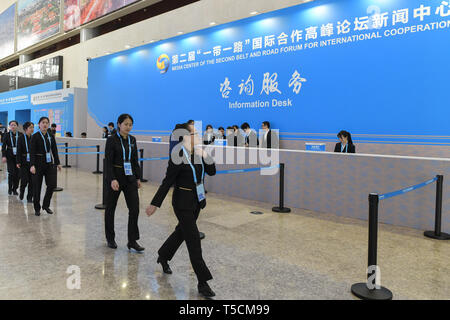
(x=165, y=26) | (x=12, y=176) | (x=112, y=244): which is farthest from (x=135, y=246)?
(x=165, y=26)

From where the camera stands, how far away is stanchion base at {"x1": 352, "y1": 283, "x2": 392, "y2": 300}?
9.52 feet

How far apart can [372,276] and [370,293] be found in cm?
20

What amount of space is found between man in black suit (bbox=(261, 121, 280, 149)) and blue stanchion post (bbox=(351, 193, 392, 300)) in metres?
6.04

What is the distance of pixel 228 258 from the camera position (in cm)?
383

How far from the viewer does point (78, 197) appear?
7145 millimetres

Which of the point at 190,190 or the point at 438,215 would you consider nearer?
the point at 190,190

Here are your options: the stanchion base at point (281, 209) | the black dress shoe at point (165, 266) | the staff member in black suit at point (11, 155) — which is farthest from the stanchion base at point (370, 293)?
the staff member in black suit at point (11, 155)

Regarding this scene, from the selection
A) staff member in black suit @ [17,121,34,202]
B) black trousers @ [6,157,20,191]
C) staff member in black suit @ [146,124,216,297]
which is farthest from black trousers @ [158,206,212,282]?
black trousers @ [6,157,20,191]

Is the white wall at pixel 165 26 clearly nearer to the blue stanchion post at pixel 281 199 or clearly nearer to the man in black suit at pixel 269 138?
the man in black suit at pixel 269 138

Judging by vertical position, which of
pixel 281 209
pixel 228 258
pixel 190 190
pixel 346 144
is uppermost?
pixel 346 144

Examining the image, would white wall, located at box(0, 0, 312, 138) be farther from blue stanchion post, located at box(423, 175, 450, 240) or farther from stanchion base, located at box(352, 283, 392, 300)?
stanchion base, located at box(352, 283, 392, 300)

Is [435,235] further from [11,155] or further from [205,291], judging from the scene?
[11,155]
